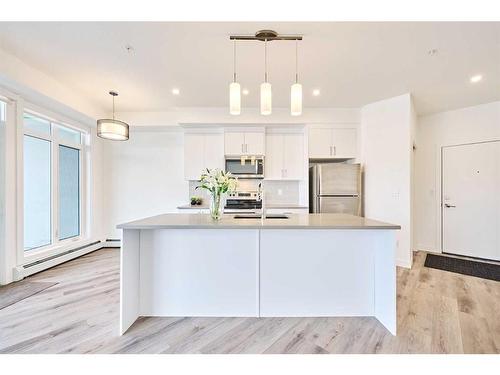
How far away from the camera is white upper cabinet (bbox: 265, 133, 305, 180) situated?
4.69 metres

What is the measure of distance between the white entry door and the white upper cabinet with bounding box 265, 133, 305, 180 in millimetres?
2686

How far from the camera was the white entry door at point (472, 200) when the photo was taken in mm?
4266

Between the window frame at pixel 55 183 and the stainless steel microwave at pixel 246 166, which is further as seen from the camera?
the stainless steel microwave at pixel 246 166

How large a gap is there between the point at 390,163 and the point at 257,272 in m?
3.02

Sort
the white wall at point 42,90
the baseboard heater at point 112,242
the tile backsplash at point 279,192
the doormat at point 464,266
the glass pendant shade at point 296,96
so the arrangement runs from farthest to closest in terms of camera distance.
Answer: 1. the baseboard heater at point 112,242
2. the tile backsplash at point 279,192
3. the doormat at point 464,266
4. the white wall at point 42,90
5. the glass pendant shade at point 296,96

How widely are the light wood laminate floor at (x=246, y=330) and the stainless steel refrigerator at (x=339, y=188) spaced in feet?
5.49

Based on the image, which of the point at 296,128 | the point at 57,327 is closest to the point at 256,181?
the point at 296,128

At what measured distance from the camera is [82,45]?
2.59 metres

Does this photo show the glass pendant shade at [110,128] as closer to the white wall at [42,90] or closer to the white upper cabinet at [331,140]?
the white wall at [42,90]

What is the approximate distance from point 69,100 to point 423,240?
647 centimetres

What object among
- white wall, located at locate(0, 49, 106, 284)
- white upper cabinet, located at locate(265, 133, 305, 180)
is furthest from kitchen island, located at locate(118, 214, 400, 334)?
white upper cabinet, located at locate(265, 133, 305, 180)

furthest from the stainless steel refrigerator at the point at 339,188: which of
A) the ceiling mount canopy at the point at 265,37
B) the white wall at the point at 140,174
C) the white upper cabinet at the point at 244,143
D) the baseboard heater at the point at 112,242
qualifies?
the baseboard heater at the point at 112,242

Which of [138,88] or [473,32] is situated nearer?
[473,32]
